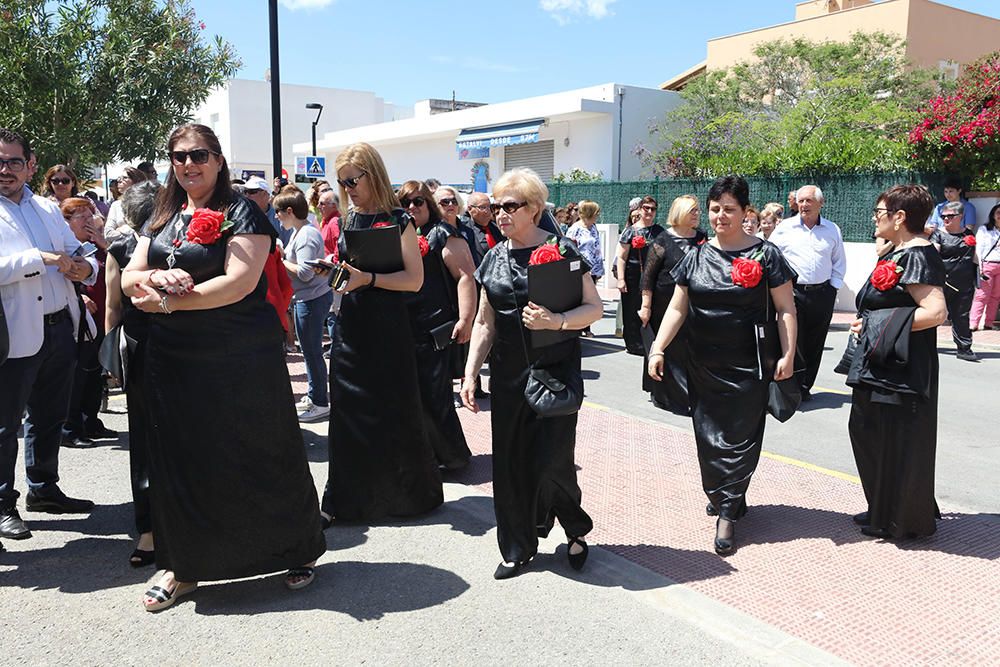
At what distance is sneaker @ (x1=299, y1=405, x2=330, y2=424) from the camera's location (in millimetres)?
7171

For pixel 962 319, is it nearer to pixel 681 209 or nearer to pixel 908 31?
pixel 681 209

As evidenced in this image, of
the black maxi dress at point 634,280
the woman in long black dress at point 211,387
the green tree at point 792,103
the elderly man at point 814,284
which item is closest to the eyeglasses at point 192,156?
the woman in long black dress at point 211,387

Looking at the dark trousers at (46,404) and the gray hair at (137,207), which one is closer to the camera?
the gray hair at (137,207)

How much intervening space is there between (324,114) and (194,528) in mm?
53646

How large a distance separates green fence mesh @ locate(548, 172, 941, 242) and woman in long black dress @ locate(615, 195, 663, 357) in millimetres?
7586

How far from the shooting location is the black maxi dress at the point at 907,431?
4.39m

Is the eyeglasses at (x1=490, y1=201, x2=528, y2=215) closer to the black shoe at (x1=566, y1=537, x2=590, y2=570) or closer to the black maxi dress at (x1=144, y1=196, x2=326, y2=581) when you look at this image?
the black maxi dress at (x1=144, y1=196, x2=326, y2=581)

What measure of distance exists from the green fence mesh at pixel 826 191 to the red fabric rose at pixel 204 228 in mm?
14108

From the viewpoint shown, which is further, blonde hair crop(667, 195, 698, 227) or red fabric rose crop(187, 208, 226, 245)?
blonde hair crop(667, 195, 698, 227)

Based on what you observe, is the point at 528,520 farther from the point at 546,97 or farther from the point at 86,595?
the point at 546,97

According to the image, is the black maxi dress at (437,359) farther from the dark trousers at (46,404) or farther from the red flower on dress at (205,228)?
the dark trousers at (46,404)

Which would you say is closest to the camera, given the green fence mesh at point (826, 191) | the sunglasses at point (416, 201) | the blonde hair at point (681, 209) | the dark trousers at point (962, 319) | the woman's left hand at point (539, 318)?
the woman's left hand at point (539, 318)

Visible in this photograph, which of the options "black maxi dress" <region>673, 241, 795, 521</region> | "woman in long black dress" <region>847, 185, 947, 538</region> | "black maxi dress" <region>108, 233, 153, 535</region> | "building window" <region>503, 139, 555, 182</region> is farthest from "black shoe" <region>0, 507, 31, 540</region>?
"building window" <region>503, 139, 555, 182</region>

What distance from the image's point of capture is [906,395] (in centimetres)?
440
